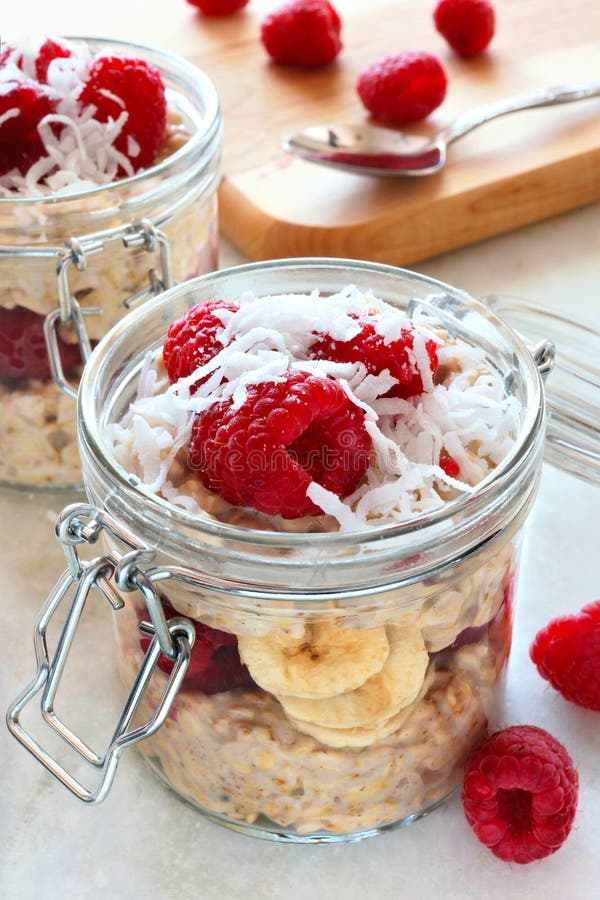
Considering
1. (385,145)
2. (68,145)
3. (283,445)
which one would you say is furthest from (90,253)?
(385,145)

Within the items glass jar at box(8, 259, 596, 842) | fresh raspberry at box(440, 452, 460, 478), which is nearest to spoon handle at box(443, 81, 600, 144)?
glass jar at box(8, 259, 596, 842)

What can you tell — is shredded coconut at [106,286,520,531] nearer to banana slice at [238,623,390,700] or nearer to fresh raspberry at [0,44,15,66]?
banana slice at [238,623,390,700]

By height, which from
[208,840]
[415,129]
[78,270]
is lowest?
[208,840]

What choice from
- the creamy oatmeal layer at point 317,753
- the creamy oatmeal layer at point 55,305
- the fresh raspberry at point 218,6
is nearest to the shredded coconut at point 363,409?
the creamy oatmeal layer at point 317,753

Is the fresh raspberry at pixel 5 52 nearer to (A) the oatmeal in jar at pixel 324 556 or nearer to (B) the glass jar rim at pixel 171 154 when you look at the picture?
(B) the glass jar rim at pixel 171 154

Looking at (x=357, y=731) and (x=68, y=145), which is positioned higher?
(x=68, y=145)

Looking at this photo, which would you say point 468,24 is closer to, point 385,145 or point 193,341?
point 385,145

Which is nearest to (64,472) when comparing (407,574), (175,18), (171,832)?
(171,832)
